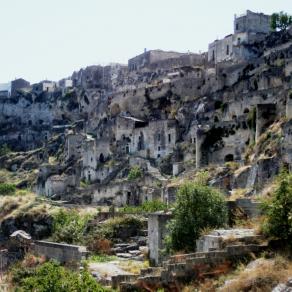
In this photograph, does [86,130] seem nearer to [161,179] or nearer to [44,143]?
[44,143]

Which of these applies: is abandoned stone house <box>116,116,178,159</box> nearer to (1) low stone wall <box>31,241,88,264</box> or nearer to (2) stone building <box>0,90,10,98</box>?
(1) low stone wall <box>31,241,88,264</box>

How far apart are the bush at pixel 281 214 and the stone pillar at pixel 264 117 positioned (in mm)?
25838

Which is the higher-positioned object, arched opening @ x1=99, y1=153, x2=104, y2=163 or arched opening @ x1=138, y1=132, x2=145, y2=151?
arched opening @ x1=138, y1=132, x2=145, y2=151

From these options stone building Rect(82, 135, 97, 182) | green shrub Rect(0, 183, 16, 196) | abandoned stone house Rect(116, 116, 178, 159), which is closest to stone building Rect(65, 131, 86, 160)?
stone building Rect(82, 135, 97, 182)

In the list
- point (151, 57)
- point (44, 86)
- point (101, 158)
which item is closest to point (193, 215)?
point (101, 158)

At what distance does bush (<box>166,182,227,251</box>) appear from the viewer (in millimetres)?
19594

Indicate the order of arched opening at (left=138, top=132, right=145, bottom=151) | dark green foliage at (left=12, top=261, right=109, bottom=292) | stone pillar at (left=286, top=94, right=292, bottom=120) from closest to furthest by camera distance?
dark green foliage at (left=12, top=261, right=109, bottom=292)
stone pillar at (left=286, top=94, right=292, bottom=120)
arched opening at (left=138, top=132, right=145, bottom=151)

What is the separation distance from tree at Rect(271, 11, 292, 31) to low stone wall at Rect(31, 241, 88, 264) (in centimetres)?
4820

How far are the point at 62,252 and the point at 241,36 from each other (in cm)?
4711

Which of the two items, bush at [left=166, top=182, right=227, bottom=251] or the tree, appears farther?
the tree

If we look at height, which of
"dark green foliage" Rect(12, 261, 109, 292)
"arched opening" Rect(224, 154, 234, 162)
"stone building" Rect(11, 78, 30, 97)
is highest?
"stone building" Rect(11, 78, 30, 97)

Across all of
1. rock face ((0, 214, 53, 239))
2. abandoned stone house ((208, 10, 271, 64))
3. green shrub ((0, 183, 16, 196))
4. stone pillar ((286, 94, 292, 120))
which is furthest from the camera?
abandoned stone house ((208, 10, 271, 64))

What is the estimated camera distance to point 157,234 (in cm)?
2273

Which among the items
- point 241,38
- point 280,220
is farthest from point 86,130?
point 280,220
